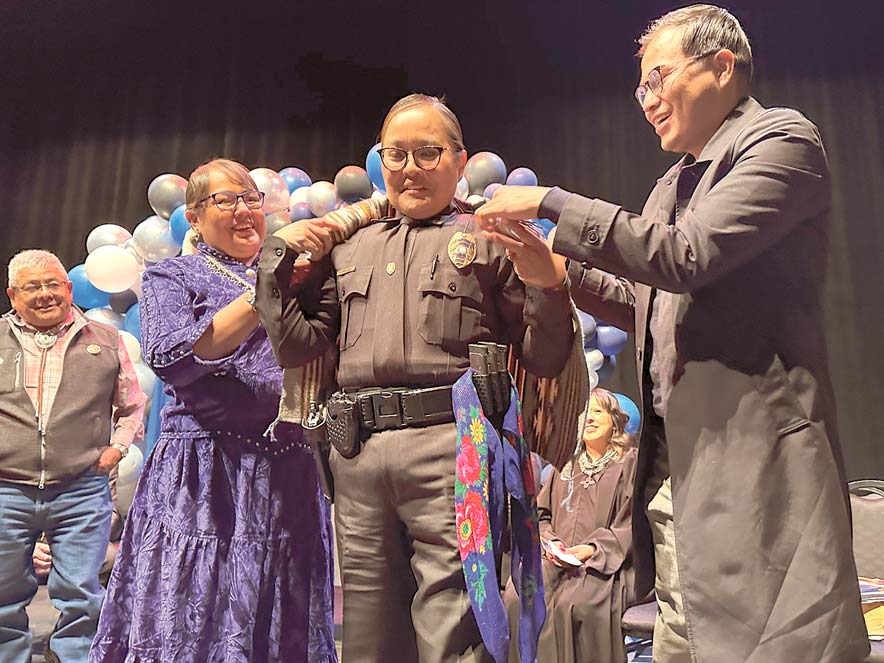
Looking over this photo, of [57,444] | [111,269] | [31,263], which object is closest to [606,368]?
[111,269]

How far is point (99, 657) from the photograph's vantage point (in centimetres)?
234

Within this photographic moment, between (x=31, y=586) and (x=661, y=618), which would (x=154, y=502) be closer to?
(x=661, y=618)

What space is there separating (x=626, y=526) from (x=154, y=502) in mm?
2253

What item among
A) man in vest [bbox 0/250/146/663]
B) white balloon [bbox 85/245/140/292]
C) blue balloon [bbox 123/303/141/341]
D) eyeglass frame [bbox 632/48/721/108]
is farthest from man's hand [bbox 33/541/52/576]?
eyeglass frame [bbox 632/48/721/108]

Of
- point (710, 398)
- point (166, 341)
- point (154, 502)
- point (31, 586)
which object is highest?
point (166, 341)

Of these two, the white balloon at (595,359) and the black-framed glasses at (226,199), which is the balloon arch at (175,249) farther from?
the black-framed glasses at (226,199)

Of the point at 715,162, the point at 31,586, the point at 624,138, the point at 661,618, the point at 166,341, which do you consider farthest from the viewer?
the point at 624,138

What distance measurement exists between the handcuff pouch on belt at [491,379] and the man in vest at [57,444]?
2518 millimetres

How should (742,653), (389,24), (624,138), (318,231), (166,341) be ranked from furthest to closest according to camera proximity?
(389,24) → (624,138) → (166,341) → (318,231) → (742,653)

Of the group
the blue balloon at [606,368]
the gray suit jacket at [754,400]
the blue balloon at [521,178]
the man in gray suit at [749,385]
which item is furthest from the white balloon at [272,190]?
the gray suit jacket at [754,400]

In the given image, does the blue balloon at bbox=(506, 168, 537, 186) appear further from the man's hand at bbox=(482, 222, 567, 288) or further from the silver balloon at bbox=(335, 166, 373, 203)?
the man's hand at bbox=(482, 222, 567, 288)

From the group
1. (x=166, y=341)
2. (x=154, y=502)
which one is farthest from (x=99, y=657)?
(x=166, y=341)

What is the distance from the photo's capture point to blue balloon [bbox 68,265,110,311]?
5691 mm

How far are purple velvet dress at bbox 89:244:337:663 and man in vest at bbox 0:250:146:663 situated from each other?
4.79 feet
